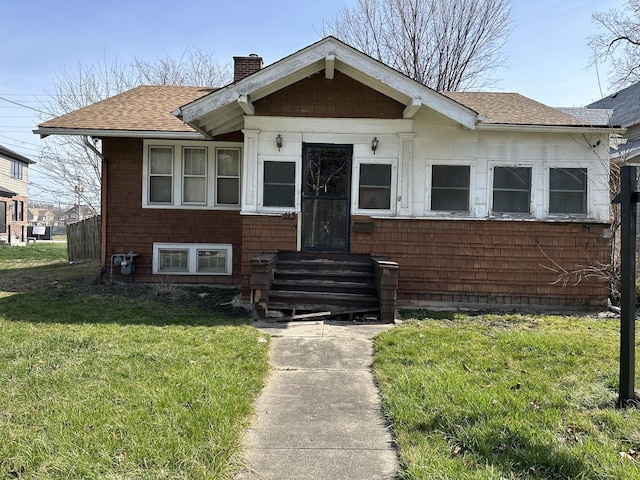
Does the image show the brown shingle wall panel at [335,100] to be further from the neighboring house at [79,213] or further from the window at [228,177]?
the neighboring house at [79,213]

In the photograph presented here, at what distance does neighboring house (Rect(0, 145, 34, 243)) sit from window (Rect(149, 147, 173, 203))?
21.7 m

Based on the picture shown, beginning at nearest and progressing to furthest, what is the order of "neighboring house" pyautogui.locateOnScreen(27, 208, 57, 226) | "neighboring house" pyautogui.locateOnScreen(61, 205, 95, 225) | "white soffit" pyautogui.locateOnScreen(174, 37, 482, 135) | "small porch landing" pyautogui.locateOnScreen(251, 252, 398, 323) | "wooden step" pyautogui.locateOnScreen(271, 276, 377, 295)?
"small porch landing" pyautogui.locateOnScreen(251, 252, 398, 323) < "white soffit" pyautogui.locateOnScreen(174, 37, 482, 135) < "wooden step" pyautogui.locateOnScreen(271, 276, 377, 295) < "neighboring house" pyautogui.locateOnScreen(61, 205, 95, 225) < "neighboring house" pyautogui.locateOnScreen(27, 208, 57, 226)

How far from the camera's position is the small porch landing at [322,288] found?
7047 millimetres

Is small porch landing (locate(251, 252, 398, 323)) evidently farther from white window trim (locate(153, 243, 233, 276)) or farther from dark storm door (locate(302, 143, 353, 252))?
white window trim (locate(153, 243, 233, 276))

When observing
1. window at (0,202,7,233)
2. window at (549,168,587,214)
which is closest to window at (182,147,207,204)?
window at (549,168,587,214)

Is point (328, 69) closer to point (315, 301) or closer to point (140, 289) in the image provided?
point (315, 301)

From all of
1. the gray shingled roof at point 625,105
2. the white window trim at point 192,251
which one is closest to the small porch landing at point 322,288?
the white window trim at point 192,251

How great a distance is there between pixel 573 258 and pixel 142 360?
26.1ft

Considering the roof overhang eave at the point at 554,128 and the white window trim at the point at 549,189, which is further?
the white window trim at the point at 549,189

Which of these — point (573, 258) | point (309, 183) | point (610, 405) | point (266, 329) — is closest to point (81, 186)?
point (309, 183)

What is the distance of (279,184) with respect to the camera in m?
8.34

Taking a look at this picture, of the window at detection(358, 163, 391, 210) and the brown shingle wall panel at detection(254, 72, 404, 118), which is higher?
the brown shingle wall panel at detection(254, 72, 404, 118)

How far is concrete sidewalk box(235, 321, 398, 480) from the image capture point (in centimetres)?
275

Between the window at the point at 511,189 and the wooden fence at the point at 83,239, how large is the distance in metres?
13.7
